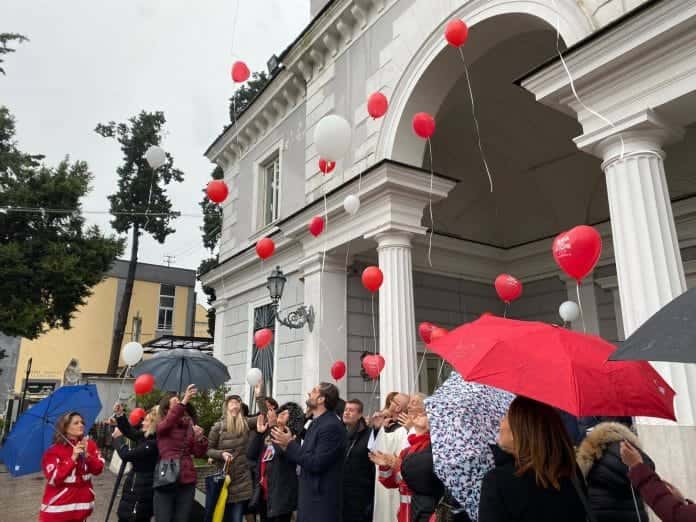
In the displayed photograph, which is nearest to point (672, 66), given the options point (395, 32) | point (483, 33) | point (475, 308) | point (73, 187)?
point (483, 33)

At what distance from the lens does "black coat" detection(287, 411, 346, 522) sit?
4227 mm

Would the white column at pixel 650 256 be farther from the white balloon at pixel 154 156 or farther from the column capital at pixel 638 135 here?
the white balloon at pixel 154 156

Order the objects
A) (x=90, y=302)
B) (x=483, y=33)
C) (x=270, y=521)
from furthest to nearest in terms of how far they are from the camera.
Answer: (x=90, y=302) < (x=483, y=33) < (x=270, y=521)

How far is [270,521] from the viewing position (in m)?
5.26

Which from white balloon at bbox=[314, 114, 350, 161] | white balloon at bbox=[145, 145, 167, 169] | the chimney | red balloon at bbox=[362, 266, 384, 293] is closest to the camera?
white balloon at bbox=[314, 114, 350, 161]

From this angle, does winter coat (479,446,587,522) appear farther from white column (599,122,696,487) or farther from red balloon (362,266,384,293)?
red balloon (362,266,384,293)

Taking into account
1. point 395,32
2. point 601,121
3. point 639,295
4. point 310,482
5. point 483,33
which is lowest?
point 310,482

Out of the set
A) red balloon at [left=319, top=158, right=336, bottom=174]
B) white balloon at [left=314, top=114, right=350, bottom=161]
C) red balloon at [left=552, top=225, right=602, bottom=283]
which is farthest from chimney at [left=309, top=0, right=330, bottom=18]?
red balloon at [left=552, top=225, right=602, bottom=283]

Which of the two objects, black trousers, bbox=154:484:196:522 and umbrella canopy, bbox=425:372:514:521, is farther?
black trousers, bbox=154:484:196:522

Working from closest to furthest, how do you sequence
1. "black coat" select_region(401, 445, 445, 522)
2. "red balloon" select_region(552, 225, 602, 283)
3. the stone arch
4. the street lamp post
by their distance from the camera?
"black coat" select_region(401, 445, 445, 522) → "red balloon" select_region(552, 225, 602, 283) → the stone arch → the street lamp post

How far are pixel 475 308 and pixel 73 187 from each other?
44.5 feet

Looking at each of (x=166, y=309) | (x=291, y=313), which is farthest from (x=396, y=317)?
(x=166, y=309)

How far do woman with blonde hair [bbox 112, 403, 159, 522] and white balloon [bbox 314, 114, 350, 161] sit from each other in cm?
380

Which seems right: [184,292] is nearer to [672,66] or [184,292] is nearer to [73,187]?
[73,187]
